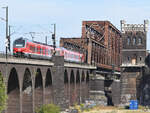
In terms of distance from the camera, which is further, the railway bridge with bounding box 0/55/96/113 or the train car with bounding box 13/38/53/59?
the train car with bounding box 13/38/53/59

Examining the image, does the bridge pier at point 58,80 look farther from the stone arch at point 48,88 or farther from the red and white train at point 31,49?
the red and white train at point 31,49

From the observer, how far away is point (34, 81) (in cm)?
6341

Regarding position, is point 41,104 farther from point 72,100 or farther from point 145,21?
point 145,21

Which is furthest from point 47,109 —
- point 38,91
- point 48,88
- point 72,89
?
point 72,89

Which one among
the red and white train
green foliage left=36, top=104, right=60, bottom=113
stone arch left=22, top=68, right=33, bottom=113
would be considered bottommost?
green foliage left=36, top=104, right=60, bottom=113

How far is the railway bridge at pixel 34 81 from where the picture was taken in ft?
185

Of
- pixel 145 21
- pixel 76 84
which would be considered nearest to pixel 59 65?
pixel 76 84

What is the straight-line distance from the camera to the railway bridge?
56281mm

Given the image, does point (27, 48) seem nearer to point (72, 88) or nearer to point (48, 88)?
point (48, 88)

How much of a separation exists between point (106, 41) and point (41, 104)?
2292 inches

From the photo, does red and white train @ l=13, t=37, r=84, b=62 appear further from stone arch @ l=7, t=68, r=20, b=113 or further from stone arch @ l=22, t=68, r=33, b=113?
stone arch @ l=7, t=68, r=20, b=113

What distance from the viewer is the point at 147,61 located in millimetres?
123250

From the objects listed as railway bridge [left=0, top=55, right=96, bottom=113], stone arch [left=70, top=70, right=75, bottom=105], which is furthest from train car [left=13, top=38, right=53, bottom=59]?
stone arch [left=70, top=70, right=75, bottom=105]

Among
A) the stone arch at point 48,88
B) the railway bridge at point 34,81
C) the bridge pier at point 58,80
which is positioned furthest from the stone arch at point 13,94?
the bridge pier at point 58,80
